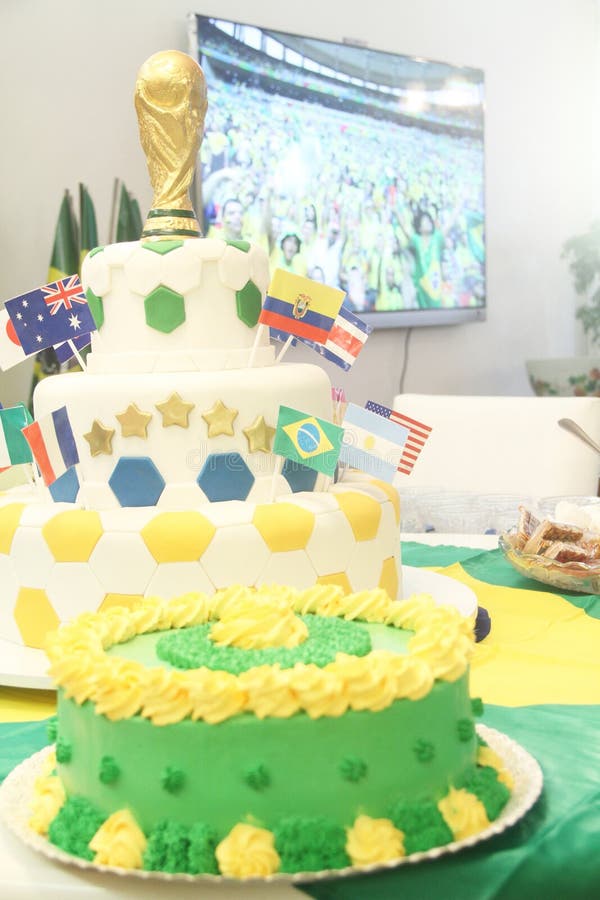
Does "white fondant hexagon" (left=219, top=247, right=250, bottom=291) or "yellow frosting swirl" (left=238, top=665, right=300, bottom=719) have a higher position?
"white fondant hexagon" (left=219, top=247, right=250, bottom=291)

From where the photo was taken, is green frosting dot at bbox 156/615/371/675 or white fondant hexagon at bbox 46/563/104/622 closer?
green frosting dot at bbox 156/615/371/675

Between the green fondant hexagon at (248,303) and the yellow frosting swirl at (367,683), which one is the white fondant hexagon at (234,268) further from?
the yellow frosting swirl at (367,683)

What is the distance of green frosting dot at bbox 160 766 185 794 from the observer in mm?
722

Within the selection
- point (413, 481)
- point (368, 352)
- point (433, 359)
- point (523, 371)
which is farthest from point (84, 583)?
point (523, 371)

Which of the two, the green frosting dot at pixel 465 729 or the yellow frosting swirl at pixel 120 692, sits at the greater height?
the yellow frosting swirl at pixel 120 692

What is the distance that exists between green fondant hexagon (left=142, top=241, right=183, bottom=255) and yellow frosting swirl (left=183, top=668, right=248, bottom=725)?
2.65 ft

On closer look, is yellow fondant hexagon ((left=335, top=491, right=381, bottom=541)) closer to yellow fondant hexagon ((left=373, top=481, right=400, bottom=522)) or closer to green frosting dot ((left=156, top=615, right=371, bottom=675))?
yellow fondant hexagon ((left=373, top=481, right=400, bottom=522))

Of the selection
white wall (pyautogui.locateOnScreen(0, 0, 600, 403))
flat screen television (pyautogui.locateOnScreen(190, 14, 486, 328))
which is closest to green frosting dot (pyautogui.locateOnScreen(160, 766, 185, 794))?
white wall (pyautogui.locateOnScreen(0, 0, 600, 403))

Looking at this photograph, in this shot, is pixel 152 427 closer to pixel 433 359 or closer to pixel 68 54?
pixel 68 54

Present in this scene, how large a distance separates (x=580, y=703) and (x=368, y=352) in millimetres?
3187

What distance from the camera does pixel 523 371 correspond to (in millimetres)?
5199

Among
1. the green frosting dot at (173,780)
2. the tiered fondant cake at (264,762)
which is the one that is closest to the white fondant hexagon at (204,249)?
the tiered fondant cake at (264,762)

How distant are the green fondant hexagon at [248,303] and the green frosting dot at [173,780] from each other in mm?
833

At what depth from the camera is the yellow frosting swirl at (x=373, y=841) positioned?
694 millimetres
